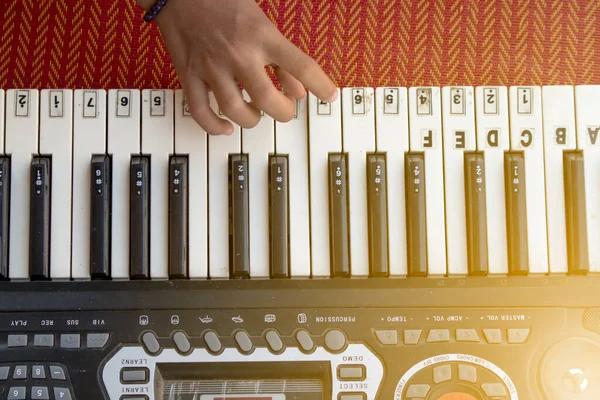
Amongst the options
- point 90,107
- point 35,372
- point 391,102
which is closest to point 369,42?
point 391,102

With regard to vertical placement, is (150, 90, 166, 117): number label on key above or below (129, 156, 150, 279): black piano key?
above

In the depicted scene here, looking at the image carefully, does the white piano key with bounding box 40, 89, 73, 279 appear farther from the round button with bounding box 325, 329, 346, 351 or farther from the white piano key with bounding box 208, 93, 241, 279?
the round button with bounding box 325, 329, 346, 351

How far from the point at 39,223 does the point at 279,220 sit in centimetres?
29

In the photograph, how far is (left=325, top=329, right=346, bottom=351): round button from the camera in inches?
29.1

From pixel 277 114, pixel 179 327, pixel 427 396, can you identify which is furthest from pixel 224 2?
pixel 427 396

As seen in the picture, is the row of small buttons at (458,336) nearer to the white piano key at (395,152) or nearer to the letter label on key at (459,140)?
the white piano key at (395,152)

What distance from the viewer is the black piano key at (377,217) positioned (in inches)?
29.0

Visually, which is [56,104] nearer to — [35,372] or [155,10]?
[155,10]

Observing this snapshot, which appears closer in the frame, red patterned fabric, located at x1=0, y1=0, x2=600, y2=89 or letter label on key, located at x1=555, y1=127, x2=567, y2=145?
letter label on key, located at x1=555, y1=127, x2=567, y2=145

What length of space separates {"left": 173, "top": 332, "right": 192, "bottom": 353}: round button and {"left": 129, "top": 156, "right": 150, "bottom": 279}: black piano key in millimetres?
80

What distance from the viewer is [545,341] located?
738mm

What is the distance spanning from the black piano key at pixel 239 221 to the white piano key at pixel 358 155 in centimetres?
12

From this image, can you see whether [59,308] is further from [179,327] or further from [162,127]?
[162,127]

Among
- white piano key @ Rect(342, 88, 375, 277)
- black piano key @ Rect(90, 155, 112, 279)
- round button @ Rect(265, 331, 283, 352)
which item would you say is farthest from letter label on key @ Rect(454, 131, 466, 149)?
black piano key @ Rect(90, 155, 112, 279)
